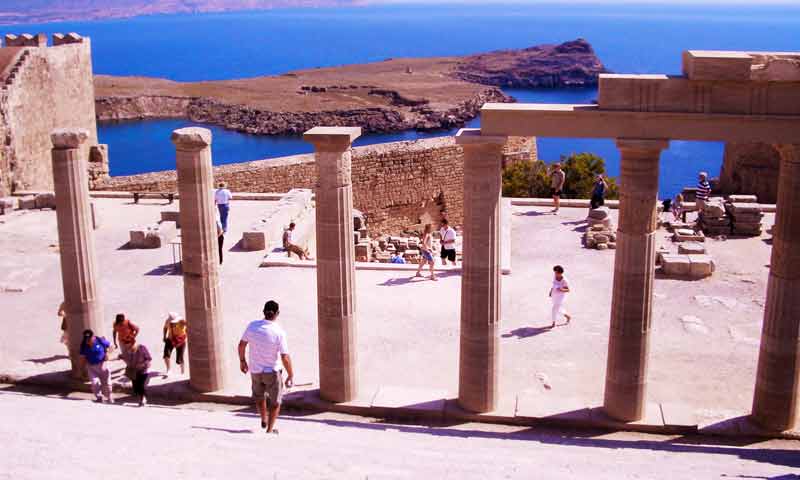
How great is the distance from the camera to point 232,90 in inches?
3971

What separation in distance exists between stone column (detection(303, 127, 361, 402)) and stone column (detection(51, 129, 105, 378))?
3.01 metres

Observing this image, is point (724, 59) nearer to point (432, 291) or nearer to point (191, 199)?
point (191, 199)

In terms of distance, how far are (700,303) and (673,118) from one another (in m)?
6.56

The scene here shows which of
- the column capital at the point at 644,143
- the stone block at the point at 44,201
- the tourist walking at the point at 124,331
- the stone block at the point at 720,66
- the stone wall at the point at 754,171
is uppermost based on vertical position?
the stone block at the point at 720,66

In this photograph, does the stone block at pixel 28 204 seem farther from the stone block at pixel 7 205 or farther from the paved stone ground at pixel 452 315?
the paved stone ground at pixel 452 315

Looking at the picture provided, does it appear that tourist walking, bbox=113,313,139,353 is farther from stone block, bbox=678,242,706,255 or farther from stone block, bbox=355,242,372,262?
stone block, bbox=678,242,706,255

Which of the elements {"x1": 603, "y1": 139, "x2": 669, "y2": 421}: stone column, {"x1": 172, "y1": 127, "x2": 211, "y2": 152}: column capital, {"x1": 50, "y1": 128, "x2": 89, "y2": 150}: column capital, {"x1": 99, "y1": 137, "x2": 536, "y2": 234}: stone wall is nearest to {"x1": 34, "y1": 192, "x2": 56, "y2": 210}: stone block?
{"x1": 99, "y1": 137, "x2": 536, "y2": 234}: stone wall

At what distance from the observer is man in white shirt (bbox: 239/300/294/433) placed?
8.99m

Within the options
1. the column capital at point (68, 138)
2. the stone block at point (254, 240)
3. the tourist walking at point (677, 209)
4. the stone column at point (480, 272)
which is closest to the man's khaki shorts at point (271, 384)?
the stone column at point (480, 272)

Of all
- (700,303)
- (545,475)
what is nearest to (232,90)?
(700,303)

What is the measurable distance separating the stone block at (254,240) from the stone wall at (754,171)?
83.5 feet

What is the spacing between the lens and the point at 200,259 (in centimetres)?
1086

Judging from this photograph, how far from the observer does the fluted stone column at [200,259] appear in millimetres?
10516

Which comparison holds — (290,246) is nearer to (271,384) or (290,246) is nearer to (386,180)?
(271,384)
